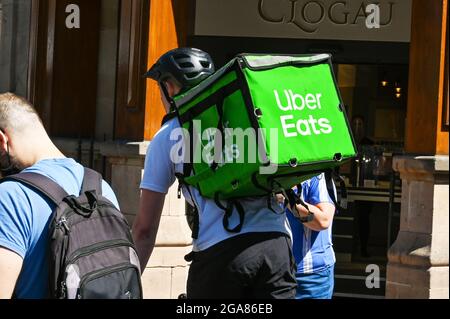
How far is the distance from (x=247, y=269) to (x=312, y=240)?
52.8 inches

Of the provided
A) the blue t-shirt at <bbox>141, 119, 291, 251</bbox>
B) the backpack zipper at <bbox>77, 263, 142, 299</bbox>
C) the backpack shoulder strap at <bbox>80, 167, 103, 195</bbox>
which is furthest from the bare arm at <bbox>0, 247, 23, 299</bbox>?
the blue t-shirt at <bbox>141, 119, 291, 251</bbox>

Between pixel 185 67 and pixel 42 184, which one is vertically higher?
pixel 185 67

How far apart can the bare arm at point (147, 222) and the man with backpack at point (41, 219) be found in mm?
685

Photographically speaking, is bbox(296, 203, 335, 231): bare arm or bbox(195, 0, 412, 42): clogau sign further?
bbox(195, 0, 412, 42): clogau sign

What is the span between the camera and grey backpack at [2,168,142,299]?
3248 millimetres

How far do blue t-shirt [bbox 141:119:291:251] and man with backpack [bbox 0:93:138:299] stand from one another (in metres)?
0.63

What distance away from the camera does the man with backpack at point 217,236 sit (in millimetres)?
3967

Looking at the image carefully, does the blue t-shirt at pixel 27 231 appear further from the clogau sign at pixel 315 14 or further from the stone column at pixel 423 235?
the clogau sign at pixel 315 14

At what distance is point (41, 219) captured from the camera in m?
3.29

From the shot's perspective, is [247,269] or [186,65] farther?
[186,65]

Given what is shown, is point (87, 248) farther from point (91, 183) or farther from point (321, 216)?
point (321, 216)

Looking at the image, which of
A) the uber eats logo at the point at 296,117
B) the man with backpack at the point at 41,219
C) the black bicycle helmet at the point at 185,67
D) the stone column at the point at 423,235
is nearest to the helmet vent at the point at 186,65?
the black bicycle helmet at the point at 185,67

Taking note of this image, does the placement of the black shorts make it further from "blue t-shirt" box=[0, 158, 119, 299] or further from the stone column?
the stone column

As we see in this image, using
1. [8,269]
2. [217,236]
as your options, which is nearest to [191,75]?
[217,236]
